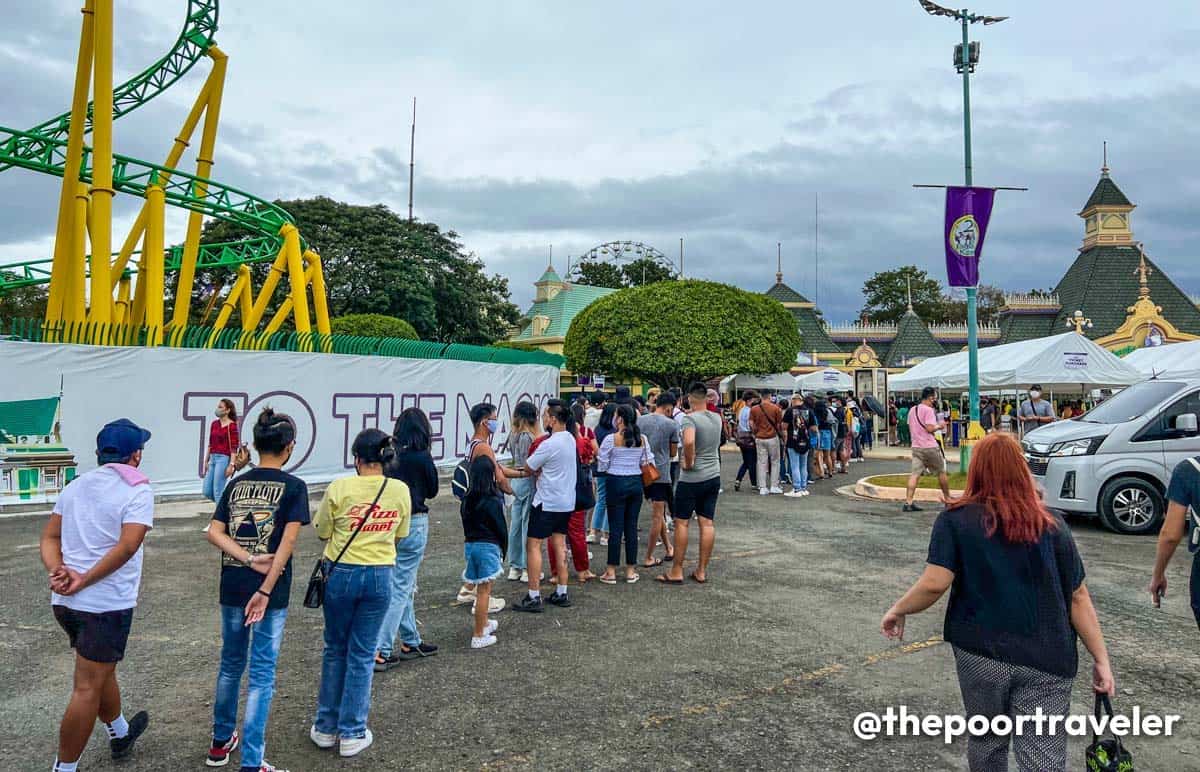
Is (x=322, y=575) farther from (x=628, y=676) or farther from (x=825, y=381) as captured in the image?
(x=825, y=381)

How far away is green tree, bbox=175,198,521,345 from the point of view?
42156 mm

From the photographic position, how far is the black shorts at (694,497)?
6.93 metres

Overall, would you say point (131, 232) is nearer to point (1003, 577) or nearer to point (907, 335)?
point (1003, 577)

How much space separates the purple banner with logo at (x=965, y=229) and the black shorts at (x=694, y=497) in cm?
818

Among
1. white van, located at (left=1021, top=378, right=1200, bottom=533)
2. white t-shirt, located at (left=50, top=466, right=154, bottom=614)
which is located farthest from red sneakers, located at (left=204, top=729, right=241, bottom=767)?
white van, located at (left=1021, top=378, right=1200, bottom=533)

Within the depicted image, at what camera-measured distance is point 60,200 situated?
50.3ft

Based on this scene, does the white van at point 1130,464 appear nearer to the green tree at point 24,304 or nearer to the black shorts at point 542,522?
the black shorts at point 542,522

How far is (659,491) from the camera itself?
24.5 feet

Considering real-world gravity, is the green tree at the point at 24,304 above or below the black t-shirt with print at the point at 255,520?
above

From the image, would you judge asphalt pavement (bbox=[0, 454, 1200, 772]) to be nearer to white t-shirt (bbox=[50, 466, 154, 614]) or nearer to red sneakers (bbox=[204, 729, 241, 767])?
red sneakers (bbox=[204, 729, 241, 767])

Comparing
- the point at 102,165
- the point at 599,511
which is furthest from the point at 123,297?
the point at 599,511

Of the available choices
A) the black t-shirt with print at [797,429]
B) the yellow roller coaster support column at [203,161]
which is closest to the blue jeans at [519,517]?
the black t-shirt with print at [797,429]

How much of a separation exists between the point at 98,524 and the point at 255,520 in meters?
0.63

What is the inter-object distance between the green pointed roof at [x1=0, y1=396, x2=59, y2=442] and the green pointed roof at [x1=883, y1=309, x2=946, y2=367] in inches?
1629
